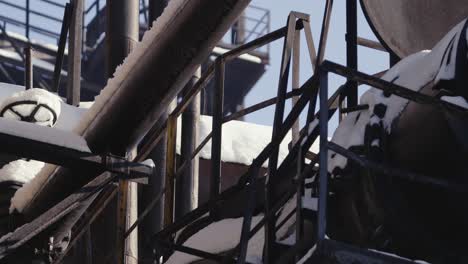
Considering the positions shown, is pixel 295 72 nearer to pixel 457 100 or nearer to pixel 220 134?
pixel 220 134

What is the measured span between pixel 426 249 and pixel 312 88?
163 centimetres

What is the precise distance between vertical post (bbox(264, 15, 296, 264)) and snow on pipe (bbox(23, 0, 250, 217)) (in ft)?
2.51

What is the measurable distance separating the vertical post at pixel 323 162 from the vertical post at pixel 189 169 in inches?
291

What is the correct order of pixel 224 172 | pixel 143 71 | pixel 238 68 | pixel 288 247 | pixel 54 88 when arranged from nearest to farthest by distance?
pixel 288 247 → pixel 143 71 → pixel 54 88 → pixel 224 172 → pixel 238 68

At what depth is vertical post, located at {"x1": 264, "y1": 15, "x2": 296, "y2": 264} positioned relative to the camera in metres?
6.93

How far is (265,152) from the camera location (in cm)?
731

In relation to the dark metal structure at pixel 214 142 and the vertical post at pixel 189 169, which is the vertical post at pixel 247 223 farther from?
the vertical post at pixel 189 169

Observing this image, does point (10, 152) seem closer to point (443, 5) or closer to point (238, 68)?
Result: point (443, 5)

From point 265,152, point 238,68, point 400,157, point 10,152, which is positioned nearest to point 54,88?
point 10,152

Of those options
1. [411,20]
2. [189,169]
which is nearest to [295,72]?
[411,20]

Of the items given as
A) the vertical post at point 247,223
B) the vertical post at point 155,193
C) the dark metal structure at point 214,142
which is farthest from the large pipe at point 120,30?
the vertical post at point 247,223

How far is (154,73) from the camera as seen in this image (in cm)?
773

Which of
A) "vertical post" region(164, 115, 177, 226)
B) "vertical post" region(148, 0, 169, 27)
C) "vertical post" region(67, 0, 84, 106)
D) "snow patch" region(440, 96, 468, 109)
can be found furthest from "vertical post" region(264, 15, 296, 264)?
"vertical post" region(67, 0, 84, 106)

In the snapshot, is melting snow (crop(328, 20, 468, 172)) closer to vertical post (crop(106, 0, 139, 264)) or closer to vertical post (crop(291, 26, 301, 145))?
vertical post (crop(291, 26, 301, 145))
